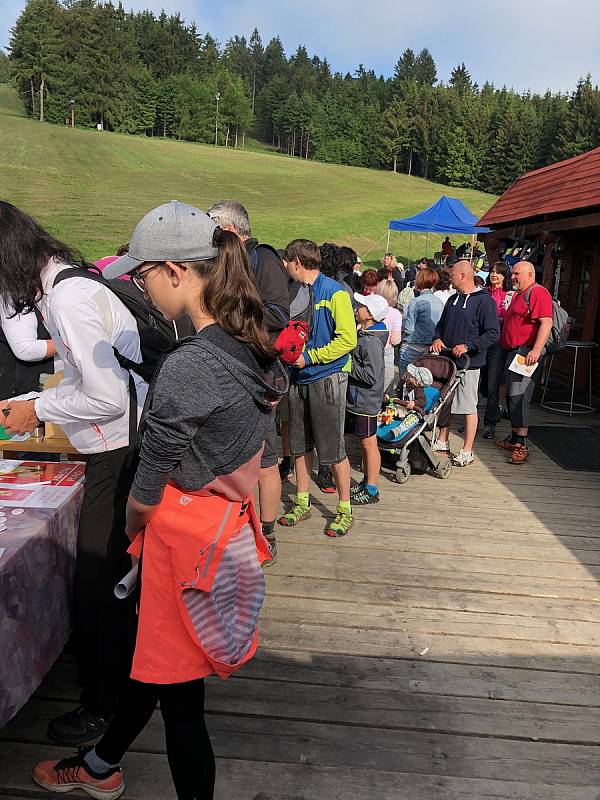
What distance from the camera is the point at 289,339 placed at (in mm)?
2182

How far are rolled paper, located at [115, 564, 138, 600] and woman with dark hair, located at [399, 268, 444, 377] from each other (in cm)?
534

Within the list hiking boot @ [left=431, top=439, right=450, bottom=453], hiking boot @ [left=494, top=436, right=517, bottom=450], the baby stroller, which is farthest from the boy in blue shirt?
hiking boot @ [left=494, top=436, right=517, bottom=450]

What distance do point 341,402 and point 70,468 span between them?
200 centimetres

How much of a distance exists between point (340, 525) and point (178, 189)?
42462 mm

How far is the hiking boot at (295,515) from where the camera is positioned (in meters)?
4.60

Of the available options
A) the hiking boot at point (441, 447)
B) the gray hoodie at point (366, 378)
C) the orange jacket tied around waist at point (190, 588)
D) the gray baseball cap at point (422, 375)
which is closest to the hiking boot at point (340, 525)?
the gray hoodie at point (366, 378)

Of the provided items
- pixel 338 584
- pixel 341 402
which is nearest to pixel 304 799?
pixel 338 584

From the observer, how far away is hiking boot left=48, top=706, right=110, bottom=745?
241cm

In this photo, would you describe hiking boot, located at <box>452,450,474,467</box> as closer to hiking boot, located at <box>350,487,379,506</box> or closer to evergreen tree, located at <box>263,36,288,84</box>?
hiking boot, located at <box>350,487,379,506</box>

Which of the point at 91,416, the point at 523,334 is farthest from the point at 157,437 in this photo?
the point at 523,334

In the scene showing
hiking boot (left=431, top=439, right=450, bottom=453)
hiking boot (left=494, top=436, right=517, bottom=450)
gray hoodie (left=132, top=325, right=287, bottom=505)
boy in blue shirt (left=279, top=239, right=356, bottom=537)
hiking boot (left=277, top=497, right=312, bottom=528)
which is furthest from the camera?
hiking boot (left=494, top=436, right=517, bottom=450)

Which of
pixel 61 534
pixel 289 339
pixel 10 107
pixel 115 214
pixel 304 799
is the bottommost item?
pixel 304 799

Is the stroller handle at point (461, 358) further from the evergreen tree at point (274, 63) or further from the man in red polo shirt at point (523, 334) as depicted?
the evergreen tree at point (274, 63)

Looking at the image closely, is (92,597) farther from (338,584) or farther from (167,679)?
(338,584)
